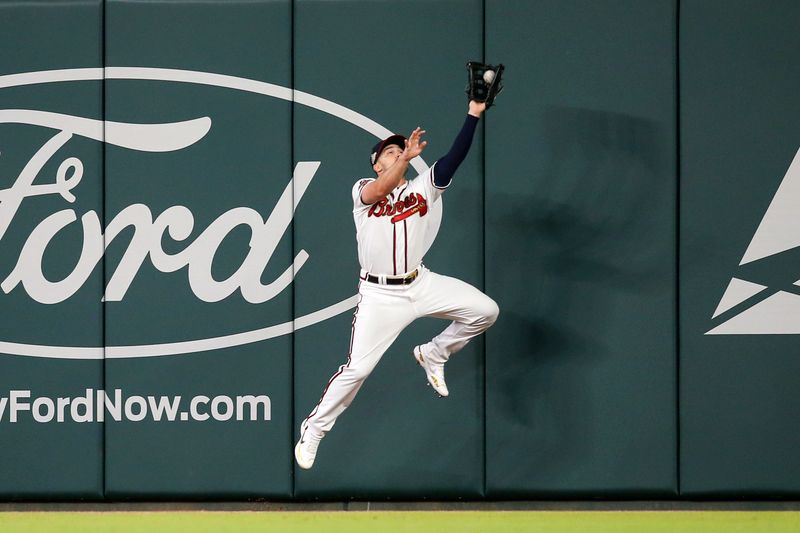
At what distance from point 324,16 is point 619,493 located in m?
3.26

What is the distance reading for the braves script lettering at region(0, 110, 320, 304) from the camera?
532cm

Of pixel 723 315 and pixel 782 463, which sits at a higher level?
pixel 723 315

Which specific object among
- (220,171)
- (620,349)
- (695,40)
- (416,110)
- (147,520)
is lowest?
(147,520)

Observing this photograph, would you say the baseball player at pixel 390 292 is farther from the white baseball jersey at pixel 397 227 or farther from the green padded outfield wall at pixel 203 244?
the green padded outfield wall at pixel 203 244

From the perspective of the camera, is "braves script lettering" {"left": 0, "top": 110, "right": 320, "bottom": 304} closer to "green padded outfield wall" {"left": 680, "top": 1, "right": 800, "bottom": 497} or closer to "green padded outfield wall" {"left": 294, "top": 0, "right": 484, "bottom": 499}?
"green padded outfield wall" {"left": 294, "top": 0, "right": 484, "bottom": 499}

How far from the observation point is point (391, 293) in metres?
4.75

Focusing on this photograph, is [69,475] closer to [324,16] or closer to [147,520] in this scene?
[147,520]

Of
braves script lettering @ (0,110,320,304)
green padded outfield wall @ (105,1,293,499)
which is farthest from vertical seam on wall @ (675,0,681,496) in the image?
green padded outfield wall @ (105,1,293,499)

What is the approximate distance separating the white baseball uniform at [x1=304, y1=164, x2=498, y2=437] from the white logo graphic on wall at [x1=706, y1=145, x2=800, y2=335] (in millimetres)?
1563

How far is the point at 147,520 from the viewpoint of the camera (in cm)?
518

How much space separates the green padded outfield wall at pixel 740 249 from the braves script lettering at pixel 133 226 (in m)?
2.28

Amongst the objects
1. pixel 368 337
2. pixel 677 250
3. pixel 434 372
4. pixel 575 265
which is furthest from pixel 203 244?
pixel 677 250

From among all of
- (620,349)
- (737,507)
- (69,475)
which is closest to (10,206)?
(69,475)

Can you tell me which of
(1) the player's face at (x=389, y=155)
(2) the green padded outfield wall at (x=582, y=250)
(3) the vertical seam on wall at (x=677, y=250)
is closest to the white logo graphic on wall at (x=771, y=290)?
(3) the vertical seam on wall at (x=677, y=250)
